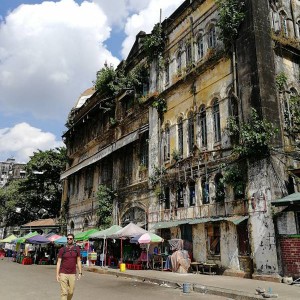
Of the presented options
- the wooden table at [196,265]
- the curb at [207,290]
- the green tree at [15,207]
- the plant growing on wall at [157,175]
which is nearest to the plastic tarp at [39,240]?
the plant growing on wall at [157,175]

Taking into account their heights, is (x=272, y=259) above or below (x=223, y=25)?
below

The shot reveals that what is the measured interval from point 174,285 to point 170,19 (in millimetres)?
14993

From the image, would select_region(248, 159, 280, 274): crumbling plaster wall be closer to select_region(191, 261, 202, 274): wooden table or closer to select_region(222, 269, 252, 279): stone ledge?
select_region(222, 269, 252, 279): stone ledge

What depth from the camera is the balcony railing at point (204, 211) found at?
14.4 m

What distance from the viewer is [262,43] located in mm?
15008

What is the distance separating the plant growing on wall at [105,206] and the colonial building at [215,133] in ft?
2.34

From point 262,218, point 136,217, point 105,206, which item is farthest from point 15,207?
point 262,218

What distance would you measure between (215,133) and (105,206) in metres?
11.2

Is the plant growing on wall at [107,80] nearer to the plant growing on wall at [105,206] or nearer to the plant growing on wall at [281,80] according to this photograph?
the plant growing on wall at [105,206]

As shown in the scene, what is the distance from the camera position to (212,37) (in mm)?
17844

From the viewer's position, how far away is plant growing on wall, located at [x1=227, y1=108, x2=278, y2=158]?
530 inches

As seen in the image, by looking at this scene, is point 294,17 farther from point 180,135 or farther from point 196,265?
point 196,265

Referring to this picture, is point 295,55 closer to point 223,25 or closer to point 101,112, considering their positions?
point 223,25

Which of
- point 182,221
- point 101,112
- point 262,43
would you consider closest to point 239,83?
point 262,43
